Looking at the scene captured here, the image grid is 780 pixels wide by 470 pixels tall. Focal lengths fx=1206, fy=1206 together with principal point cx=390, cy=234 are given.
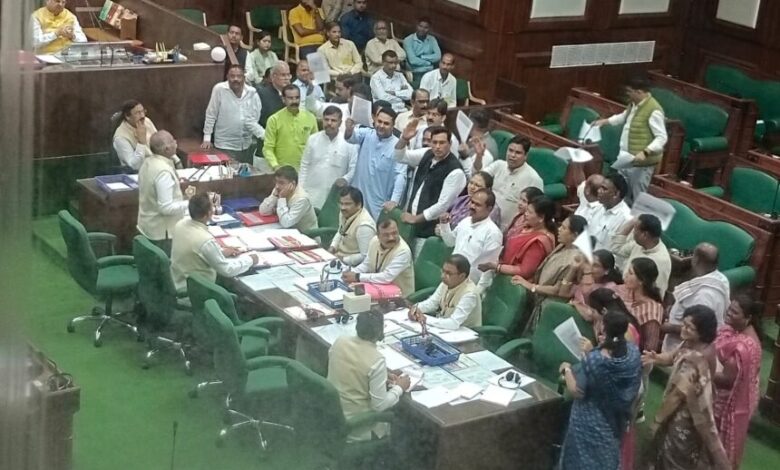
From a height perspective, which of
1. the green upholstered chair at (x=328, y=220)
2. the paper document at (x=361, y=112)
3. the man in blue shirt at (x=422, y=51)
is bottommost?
the green upholstered chair at (x=328, y=220)

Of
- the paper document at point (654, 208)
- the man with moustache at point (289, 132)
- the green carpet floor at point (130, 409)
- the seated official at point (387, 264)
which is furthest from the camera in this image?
the man with moustache at point (289, 132)

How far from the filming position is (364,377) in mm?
3523

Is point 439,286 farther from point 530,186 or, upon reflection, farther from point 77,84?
point 77,84

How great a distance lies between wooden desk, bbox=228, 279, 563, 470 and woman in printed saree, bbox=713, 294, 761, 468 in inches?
20.5

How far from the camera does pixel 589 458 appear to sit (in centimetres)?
357

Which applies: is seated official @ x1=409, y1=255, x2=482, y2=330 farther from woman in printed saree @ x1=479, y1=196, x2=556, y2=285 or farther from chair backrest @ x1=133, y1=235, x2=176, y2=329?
chair backrest @ x1=133, y1=235, x2=176, y2=329

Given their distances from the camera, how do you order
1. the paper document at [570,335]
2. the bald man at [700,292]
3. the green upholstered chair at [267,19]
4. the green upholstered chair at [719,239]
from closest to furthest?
the paper document at [570,335]
the bald man at [700,292]
the green upholstered chair at [719,239]
the green upholstered chair at [267,19]

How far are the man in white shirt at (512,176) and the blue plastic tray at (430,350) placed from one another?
4.28 feet

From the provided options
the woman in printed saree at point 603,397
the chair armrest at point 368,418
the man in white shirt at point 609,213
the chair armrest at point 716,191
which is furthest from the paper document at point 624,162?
the chair armrest at point 368,418

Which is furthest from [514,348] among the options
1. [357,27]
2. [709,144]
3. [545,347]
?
[357,27]

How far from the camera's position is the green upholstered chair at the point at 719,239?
4.96 meters

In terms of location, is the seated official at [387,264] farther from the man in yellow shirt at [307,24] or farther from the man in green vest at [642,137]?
the man in yellow shirt at [307,24]

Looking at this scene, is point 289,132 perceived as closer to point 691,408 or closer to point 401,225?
point 401,225

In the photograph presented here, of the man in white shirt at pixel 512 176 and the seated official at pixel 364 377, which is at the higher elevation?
the man in white shirt at pixel 512 176
